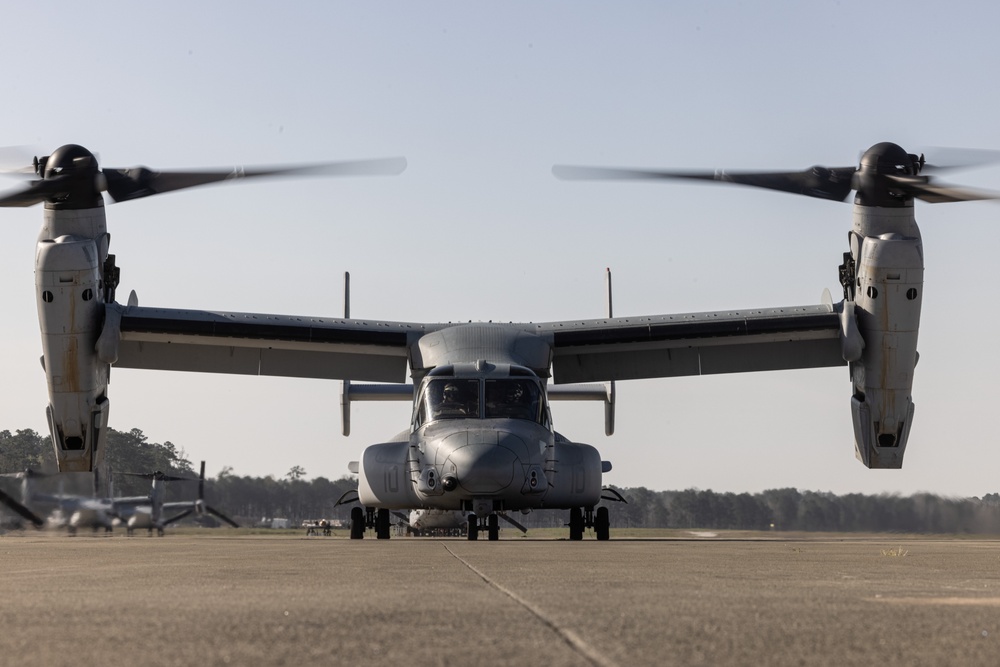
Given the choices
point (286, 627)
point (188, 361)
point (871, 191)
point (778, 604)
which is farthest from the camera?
point (188, 361)

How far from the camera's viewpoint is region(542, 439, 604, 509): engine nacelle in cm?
1933

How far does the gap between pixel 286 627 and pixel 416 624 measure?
0.51 m

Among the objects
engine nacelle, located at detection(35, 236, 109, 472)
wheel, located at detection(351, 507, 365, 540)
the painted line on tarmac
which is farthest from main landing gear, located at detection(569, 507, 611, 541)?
the painted line on tarmac

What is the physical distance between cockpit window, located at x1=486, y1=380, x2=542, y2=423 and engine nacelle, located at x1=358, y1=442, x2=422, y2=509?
1.83 m

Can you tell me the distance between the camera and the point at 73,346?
1989 centimetres

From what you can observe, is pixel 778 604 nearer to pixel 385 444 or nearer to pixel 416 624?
pixel 416 624

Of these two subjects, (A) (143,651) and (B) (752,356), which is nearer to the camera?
(A) (143,651)

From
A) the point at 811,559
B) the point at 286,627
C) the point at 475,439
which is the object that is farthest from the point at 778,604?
the point at 475,439

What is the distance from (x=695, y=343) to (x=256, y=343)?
25.8ft

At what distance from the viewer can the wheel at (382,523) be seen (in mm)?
22172

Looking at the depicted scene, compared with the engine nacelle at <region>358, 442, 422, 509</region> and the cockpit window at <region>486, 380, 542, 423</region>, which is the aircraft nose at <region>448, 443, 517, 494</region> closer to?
the cockpit window at <region>486, 380, 542, 423</region>

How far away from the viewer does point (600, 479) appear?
20.4 meters

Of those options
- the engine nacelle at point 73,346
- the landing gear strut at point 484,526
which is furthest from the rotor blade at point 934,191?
the engine nacelle at point 73,346

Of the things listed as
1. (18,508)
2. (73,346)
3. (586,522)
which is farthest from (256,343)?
(18,508)
